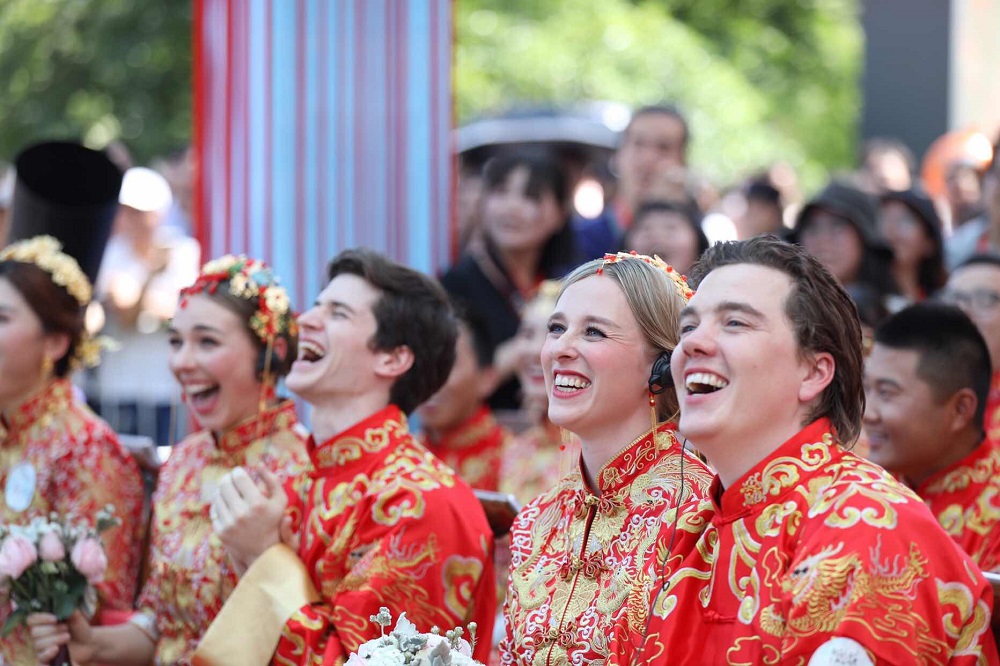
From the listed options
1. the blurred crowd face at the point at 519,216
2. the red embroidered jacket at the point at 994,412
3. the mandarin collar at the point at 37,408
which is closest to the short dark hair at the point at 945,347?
the red embroidered jacket at the point at 994,412

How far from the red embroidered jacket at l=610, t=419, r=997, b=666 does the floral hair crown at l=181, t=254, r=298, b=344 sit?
2.32 m

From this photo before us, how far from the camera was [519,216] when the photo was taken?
7.73 metres

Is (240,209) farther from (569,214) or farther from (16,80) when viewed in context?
(16,80)

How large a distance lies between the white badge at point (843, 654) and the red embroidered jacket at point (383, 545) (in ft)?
5.37

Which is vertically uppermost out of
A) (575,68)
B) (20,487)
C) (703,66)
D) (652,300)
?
(703,66)

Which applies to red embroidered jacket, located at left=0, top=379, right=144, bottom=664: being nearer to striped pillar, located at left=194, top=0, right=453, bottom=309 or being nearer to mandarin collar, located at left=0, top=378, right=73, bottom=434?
mandarin collar, located at left=0, top=378, right=73, bottom=434

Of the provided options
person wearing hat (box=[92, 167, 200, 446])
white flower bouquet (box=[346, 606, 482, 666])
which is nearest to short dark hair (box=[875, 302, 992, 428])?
white flower bouquet (box=[346, 606, 482, 666])

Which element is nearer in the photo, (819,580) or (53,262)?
(819,580)

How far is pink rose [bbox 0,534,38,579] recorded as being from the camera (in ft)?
15.7

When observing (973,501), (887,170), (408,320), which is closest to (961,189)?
(887,170)

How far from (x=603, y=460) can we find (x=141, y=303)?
5.54m

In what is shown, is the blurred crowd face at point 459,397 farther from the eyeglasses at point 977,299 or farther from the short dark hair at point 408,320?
the eyeglasses at point 977,299

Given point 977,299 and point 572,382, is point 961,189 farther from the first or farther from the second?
point 572,382

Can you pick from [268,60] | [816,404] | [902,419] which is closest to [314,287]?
[268,60]
